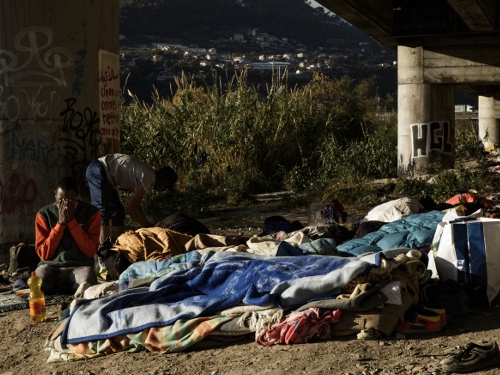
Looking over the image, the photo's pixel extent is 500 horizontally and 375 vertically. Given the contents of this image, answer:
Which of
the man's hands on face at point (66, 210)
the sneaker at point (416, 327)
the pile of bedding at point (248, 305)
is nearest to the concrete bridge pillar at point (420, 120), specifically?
the man's hands on face at point (66, 210)

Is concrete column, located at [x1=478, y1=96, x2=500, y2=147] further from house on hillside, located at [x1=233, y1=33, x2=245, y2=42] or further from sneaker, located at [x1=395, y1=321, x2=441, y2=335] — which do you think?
house on hillside, located at [x1=233, y1=33, x2=245, y2=42]

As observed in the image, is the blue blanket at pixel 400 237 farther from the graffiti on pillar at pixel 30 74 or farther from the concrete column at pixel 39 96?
the graffiti on pillar at pixel 30 74

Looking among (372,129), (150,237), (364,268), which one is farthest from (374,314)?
(372,129)

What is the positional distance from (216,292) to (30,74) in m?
4.16

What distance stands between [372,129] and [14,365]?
17.3 m

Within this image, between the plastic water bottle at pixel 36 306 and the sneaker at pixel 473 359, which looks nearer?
the sneaker at pixel 473 359

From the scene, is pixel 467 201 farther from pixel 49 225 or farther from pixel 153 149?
→ pixel 153 149

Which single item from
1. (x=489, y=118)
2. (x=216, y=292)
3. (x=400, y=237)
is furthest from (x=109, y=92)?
(x=489, y=118)

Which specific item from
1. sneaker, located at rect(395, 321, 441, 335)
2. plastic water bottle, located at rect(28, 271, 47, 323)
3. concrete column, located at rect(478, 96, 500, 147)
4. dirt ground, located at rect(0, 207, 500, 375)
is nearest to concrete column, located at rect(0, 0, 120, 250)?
plastic water bottle, located at rect(28, 271, 47, 323)

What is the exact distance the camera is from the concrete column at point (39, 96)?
8312 millimetres

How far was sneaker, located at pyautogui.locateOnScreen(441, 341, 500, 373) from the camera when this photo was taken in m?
4.27

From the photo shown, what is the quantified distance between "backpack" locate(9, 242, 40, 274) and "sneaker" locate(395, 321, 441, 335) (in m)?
4.26

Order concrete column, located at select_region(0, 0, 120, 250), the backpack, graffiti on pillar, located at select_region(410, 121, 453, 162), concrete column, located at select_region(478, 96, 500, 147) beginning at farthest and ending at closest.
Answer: concrete column, located at select_region(478, 96, 500, 147)
graffiti on pillar, located at select_region(410, 121, 453, 162)
concrete column, located at select_region(0, 0, 120, 250)
the backpack

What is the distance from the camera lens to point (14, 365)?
17.8 feet
